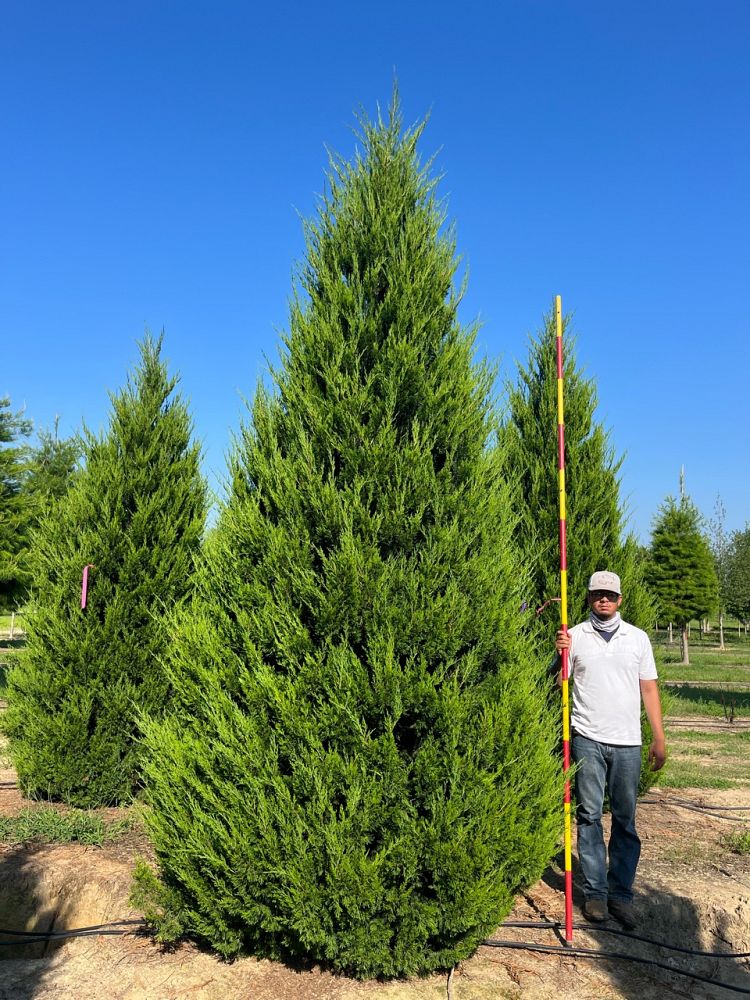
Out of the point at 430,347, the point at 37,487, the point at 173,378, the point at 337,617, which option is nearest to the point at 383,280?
the point at 430,347

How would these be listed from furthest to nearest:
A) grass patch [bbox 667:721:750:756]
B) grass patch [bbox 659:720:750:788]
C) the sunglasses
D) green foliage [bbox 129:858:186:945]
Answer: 1. grass patch [bbox 667:721:750:756]
2. grass patch [bbox 659:720:750:788]
3. the sunglasses
4. green foliage [bbox 129:858:186:945]

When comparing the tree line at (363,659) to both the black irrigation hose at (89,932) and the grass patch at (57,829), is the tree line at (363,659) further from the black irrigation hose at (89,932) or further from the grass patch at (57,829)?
the grass patch at (57,829)

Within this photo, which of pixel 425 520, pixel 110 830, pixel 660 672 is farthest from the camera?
pixel 660 672

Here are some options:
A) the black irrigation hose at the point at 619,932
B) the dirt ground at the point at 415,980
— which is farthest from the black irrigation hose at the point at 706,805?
the black irrigation hose at the point at 619,932

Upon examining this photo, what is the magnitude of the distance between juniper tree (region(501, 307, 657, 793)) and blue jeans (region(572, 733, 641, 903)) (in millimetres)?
2135

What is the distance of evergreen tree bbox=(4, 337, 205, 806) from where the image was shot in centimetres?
723

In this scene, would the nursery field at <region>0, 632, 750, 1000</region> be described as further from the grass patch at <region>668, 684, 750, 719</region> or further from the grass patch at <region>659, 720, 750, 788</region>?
the grass patch at <region>668, 684, 750, 719</region>

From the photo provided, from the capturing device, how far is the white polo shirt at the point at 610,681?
485 centimetres

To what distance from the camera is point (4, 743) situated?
10.6 meters

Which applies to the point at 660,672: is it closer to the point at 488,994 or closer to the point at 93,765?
the point at 488,994

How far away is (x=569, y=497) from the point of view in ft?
24.3

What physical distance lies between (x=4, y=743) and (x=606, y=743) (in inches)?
370

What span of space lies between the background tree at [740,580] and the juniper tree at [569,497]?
89.7 ft

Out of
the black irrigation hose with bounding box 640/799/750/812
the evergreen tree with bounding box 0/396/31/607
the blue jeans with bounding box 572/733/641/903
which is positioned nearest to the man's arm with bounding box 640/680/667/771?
the blue jeans with bounding box 572/733/641/903
